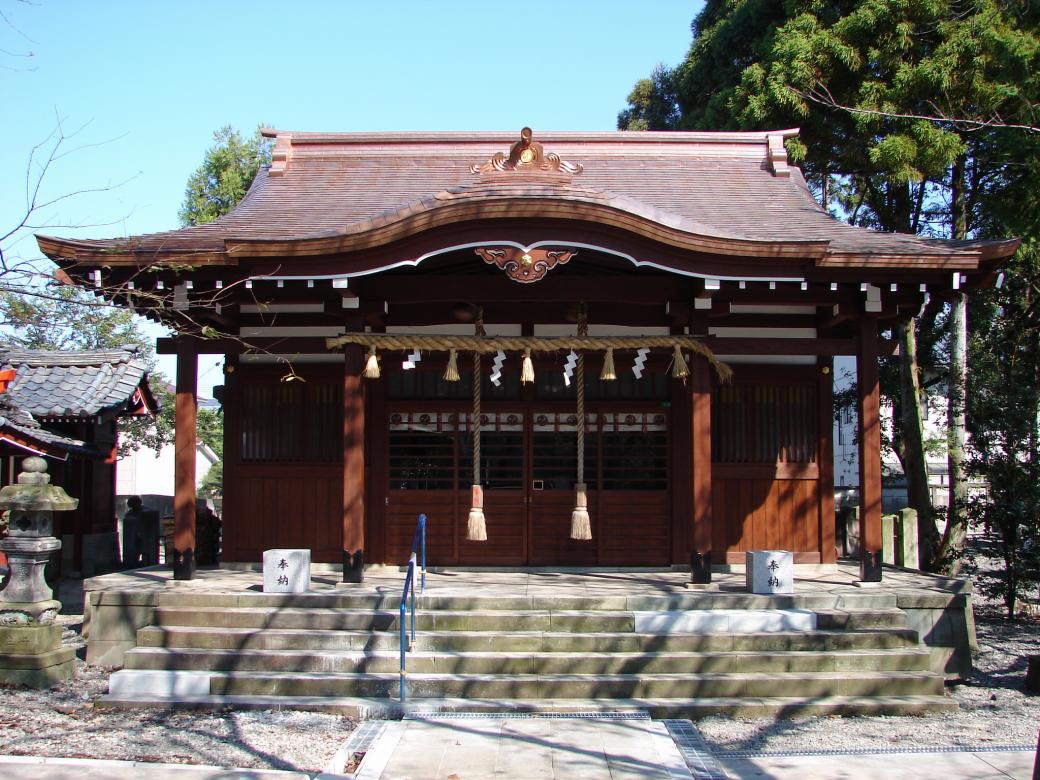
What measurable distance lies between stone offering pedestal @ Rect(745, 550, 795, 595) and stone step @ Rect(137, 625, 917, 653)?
65 cm

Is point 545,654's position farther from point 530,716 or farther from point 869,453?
point 869,453

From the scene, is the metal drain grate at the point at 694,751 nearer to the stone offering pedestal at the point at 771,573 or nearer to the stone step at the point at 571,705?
the stone step at the point at 571,705

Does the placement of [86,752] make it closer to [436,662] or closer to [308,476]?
A: [436,662]

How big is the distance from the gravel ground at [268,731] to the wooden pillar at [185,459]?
1.85m

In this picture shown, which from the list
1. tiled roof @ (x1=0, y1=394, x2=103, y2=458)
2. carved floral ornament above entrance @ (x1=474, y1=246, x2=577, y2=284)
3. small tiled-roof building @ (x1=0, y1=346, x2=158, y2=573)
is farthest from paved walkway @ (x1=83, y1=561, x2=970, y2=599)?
small tiled-roof building @ (x1=0, y1=346, x2=158, y2=573)

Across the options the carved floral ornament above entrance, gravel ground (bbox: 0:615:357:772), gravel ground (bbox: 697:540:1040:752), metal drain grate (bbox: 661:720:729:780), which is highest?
the carved floral ornament above entrance

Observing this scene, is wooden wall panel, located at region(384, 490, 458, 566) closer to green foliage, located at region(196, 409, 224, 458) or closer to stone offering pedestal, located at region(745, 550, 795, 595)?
stone offering pedestal, located at region(745, 550, 795, 595)

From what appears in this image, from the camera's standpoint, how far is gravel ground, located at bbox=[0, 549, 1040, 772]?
20.5 feet

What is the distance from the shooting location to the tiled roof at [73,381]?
49.1ft

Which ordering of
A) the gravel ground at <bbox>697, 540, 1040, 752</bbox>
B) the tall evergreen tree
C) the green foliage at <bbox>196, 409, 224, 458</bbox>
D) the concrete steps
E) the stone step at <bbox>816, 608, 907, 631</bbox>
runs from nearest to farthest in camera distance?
the gravel ground at <bbox>697, 540, 1040, 752</bbox> < the concrete steps < the stone step at <bbox>816, 608, 907, 631</bbox> < the tall evergreen tree < the green foliage at <bbox>196, 409, 224, 458</bbox>

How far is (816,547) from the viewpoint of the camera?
1094cm

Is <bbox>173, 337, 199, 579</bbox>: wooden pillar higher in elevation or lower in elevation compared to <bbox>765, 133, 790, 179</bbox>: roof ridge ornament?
lower

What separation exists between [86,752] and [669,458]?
6819 millimetres

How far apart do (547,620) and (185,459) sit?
4321 millimetres
